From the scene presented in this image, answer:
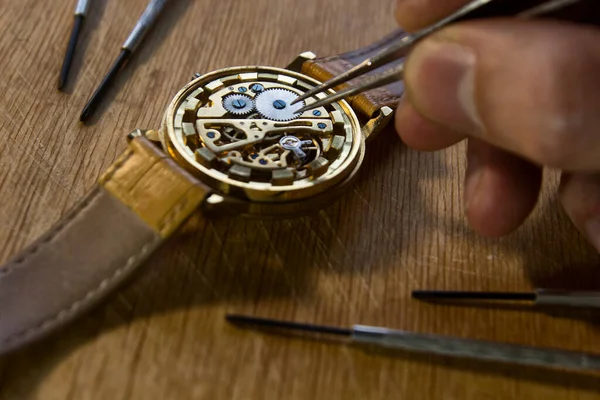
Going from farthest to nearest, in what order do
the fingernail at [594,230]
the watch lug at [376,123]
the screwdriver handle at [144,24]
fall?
1. the screwdriver handle at [144,24]
2. the watch lug at [376,123]
3. the fingernail at [594,230]

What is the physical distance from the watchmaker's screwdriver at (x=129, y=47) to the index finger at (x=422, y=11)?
1.40 feet

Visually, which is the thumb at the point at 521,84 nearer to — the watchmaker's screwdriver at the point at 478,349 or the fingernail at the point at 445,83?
the fingernail at the point at 445,83

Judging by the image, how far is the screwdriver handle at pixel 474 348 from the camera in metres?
0.62

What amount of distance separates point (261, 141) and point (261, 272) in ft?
0.52

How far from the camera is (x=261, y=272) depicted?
0.70 metres

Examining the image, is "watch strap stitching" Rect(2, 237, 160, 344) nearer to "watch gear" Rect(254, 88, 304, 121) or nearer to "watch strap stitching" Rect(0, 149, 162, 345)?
"watch strap stitching" Rect(0, 149, 162, 345)

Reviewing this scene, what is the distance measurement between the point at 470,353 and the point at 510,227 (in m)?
0.17

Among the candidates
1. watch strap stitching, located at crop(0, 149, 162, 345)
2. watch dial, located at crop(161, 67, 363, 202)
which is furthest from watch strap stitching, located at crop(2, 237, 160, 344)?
watch dial, located at crop(161, 67, 363, 202)

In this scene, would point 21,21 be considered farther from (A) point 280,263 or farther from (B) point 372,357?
(B) point 372,357

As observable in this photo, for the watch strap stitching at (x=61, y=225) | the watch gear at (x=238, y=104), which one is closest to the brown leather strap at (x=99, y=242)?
the watch strap stitching at (x=61, y=225)

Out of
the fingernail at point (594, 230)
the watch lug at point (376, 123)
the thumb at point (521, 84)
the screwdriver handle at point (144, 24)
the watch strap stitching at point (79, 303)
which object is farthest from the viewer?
the screwdriver handle at point (144, 24)

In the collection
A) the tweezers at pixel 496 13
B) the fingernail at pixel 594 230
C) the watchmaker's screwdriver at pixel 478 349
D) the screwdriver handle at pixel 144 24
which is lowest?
the watchmaker's screwdriver at pixel 478 349

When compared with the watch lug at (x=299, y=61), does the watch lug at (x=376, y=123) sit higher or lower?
lower

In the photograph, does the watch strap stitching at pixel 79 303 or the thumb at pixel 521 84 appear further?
the watch strap stitching at pixel 79 303
